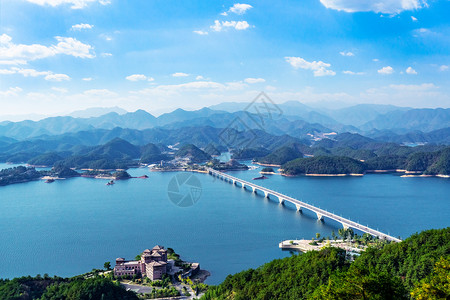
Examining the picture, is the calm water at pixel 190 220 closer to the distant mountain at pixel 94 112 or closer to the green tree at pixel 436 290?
the green tree at pixel 436 290

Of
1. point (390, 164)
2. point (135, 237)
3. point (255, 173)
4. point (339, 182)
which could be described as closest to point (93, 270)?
point (135, 237)

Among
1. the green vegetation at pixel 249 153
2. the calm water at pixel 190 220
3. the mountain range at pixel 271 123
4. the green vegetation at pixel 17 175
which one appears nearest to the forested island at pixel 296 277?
the calm water at pixel 190 220

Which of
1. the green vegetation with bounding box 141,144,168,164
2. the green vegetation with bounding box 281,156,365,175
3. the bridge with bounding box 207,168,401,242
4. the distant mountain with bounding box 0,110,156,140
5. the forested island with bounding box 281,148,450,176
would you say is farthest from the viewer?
the distant mountain with bounding box 0,110,156,140

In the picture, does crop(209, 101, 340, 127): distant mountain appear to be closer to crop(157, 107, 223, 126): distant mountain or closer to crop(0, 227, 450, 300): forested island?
crop(157, 107, 223, 126): distant mountain

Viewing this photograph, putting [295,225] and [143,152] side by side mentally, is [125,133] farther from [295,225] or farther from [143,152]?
[295,225]

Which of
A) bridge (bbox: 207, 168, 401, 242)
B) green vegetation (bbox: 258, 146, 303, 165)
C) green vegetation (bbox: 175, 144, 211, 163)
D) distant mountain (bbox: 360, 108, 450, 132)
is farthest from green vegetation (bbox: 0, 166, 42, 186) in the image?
distant mountain (bbox: 360, 108, 450, 132)

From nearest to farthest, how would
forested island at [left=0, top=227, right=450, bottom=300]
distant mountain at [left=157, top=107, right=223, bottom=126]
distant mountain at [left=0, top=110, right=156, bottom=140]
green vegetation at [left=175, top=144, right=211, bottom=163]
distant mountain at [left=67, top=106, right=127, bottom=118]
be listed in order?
1. forested island at [left=0, top=227, right=450, bottom=300]
2. green vegetation at [left=175, top=144, right=211, bottom=163]
3. distant mountain at [left=0, top=110, right=156, bottom=140]
4. distant mountain at [left=157, top=107, right=223, bottom=126]
5. distant mountain at [left=67, top=106, right=127, bottom=118]
